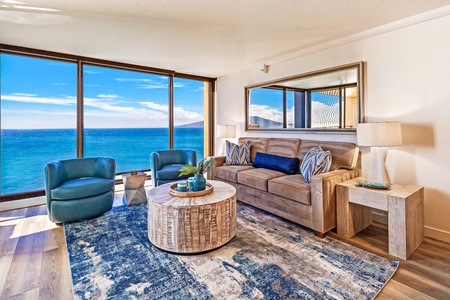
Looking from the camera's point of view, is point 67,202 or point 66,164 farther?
point 66,164

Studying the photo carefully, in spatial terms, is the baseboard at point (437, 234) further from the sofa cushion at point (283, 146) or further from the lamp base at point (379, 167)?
the sofa cushion at point (283, 146)

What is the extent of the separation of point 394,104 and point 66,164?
4.25 m

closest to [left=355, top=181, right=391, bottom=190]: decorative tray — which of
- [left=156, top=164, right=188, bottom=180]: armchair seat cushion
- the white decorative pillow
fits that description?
the white decorative pillow

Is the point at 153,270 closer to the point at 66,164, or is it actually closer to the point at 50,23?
the point at 66,164

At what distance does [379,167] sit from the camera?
249cm

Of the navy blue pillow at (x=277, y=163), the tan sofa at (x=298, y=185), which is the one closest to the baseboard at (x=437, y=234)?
the tan sofa at (x=298, y=185)

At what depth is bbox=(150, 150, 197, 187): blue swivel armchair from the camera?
376cm

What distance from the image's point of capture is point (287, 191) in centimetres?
272

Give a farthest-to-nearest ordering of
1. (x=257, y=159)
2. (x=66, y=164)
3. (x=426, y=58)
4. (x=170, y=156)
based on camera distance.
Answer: (x=170, y=156) → (x=257, y=159) → (x=66, y=164) → (x=426, y=58)

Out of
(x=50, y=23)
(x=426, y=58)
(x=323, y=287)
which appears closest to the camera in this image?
(x=323, y=287)

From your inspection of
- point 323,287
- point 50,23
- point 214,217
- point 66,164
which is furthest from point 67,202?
point 323,287

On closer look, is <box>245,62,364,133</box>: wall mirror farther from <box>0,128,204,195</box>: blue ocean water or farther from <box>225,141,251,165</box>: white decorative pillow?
<box>0,128,204,195</box>: blue ocean water

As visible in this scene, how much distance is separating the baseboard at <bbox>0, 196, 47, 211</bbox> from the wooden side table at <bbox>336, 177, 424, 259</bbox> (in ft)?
14.2

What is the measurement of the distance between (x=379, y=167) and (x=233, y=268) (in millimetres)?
1896
